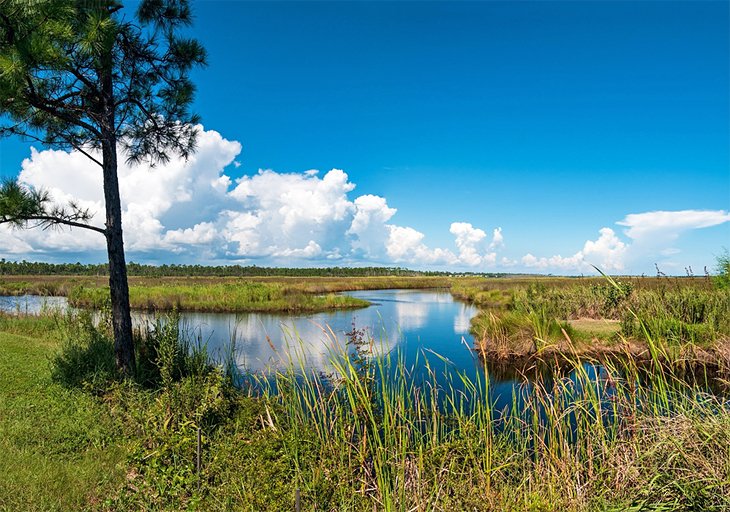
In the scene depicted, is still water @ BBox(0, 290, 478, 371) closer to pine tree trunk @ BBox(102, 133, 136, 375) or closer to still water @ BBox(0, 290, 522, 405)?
still water @ BBox(0, 290, 522, 405)

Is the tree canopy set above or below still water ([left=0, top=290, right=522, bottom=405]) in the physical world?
above

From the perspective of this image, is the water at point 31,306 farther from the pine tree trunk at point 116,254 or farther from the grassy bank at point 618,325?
the grassy bank at point 618,325

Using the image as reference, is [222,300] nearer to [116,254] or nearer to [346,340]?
[346,340]

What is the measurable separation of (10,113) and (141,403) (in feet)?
17.3

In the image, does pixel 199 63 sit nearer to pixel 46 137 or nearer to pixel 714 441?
pixel 46 137

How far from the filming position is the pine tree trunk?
23.9 feet

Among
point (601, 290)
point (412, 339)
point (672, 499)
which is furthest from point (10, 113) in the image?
point (601, 290)

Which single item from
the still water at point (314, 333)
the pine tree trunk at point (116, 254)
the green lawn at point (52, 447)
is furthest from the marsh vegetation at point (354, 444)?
the still water at point (314, 333)

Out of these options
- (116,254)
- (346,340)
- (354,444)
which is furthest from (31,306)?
(354,444)

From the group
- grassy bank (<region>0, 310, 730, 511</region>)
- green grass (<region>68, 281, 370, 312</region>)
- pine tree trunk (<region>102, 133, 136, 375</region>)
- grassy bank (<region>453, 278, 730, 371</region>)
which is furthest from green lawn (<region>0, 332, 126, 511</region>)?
green grass (<region>68, 281, 370, 312</region>)

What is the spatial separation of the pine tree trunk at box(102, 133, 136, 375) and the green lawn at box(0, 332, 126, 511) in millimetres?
963

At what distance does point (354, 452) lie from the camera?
196 inches

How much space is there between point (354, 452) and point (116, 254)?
5323 mm

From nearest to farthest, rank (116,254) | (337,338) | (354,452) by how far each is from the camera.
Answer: (354,452)
(116,254)
(337,338)
